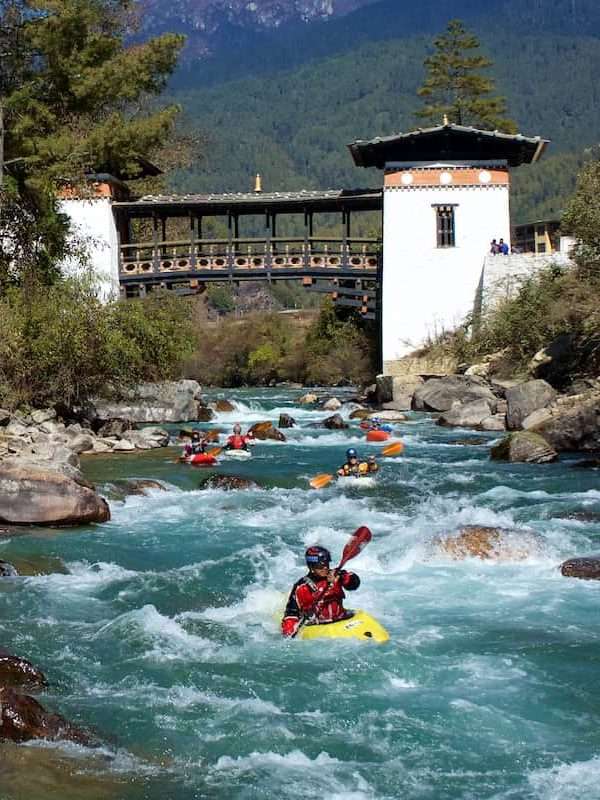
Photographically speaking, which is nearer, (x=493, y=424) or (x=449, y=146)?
(x=493, y=424)

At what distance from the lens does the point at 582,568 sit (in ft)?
34.8

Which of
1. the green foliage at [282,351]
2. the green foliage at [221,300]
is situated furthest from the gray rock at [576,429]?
the green foliage at [221,300]

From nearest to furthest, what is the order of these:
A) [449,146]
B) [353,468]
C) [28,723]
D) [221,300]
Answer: [28,723], [353,468], [449,146], [221,300]

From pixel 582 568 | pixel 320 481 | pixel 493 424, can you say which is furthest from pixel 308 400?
pixel 582 568

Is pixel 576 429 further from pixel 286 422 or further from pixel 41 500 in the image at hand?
pixel 41 500

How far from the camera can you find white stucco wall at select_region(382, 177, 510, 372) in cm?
3098

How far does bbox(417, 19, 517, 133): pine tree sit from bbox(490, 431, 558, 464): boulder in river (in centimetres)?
2808

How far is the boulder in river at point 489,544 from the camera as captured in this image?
37.2ft

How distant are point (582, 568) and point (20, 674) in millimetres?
5752

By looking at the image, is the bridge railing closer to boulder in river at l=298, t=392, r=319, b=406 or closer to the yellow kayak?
boulder in river at l=298, t=392, r=319, b=406

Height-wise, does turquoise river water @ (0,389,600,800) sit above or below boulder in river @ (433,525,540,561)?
below

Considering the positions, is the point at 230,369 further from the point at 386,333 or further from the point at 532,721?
the point at 532,721

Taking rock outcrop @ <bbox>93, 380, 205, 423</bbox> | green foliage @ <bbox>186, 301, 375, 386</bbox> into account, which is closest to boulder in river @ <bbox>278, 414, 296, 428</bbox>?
rock outcrop @ <bbox>93, 380, 205, 423</bbox>

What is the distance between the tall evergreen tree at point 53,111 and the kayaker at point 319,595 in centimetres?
1595
